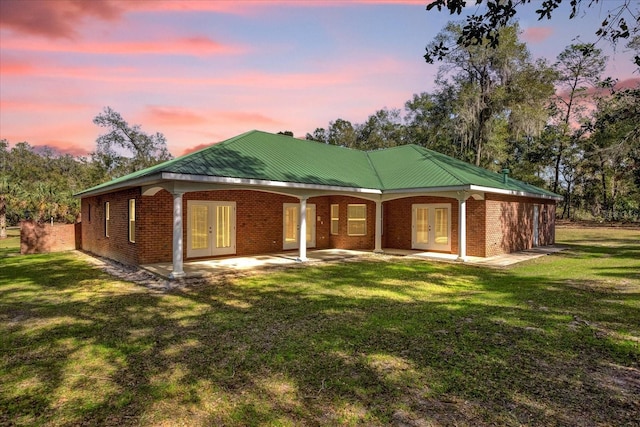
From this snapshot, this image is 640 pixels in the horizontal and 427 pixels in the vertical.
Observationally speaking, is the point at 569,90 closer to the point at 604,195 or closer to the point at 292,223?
the point at 604,195

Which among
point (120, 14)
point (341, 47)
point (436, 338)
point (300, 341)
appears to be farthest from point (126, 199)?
point (436, 338)

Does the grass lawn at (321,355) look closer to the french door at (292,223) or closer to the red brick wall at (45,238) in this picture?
the french door at (292,223)

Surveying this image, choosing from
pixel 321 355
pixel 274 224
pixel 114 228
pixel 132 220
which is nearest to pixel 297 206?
pixel 274 224

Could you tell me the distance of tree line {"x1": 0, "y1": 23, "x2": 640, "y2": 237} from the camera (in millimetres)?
29453

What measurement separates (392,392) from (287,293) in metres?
4.87

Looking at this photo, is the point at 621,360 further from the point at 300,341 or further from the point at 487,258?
the point at 487,258

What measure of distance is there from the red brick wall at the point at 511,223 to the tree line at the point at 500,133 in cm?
842

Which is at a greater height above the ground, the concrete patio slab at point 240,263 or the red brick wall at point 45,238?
the red brick wall at point 45,238

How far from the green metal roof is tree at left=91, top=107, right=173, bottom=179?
1149 inches

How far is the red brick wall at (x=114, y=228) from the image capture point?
12.4m

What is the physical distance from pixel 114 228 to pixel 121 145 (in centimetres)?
3310

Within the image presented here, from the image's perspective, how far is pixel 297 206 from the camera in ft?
53.9

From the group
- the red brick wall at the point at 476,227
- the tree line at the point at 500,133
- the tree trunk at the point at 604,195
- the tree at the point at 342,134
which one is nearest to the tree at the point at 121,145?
the tree line at the point at 500,133

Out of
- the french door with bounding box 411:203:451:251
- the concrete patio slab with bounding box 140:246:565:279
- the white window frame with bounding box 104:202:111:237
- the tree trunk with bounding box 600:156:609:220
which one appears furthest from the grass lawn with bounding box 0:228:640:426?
the tree trunk with bounding box 600:156:609:220
